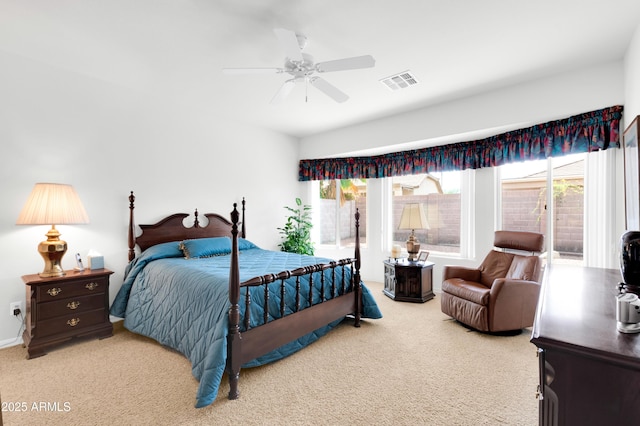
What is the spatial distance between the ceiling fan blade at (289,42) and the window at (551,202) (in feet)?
10.3

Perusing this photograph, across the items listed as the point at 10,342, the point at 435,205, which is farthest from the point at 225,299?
the point at 435,205

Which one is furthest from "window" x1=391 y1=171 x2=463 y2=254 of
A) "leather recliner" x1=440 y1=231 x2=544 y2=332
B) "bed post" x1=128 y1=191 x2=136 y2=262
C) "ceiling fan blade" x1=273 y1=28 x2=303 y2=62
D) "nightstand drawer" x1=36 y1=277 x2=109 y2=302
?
"nightstand drawer" x1=36 y1=277 x2=109 y2=302

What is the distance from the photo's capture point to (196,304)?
2359 mm

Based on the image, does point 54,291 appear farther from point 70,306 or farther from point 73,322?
point 73,322

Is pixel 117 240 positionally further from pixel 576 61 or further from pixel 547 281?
pixel 576 61

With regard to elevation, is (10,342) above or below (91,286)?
below

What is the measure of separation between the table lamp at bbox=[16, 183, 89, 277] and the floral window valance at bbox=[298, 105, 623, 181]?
11.4ft

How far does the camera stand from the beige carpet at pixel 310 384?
1.83 meters

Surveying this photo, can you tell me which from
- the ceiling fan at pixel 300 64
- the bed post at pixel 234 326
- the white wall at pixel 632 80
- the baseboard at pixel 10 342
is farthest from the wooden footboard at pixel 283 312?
the white wall at pixel 632 80

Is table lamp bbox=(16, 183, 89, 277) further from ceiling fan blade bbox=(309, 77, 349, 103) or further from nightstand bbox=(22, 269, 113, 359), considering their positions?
ceiling fan blade bbox=(309, 77, 349, 103)

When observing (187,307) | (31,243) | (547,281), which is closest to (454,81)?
(547,281)

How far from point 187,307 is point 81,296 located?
47.5 inches

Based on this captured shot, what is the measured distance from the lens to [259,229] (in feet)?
16.2

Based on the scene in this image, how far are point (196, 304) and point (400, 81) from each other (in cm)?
289
